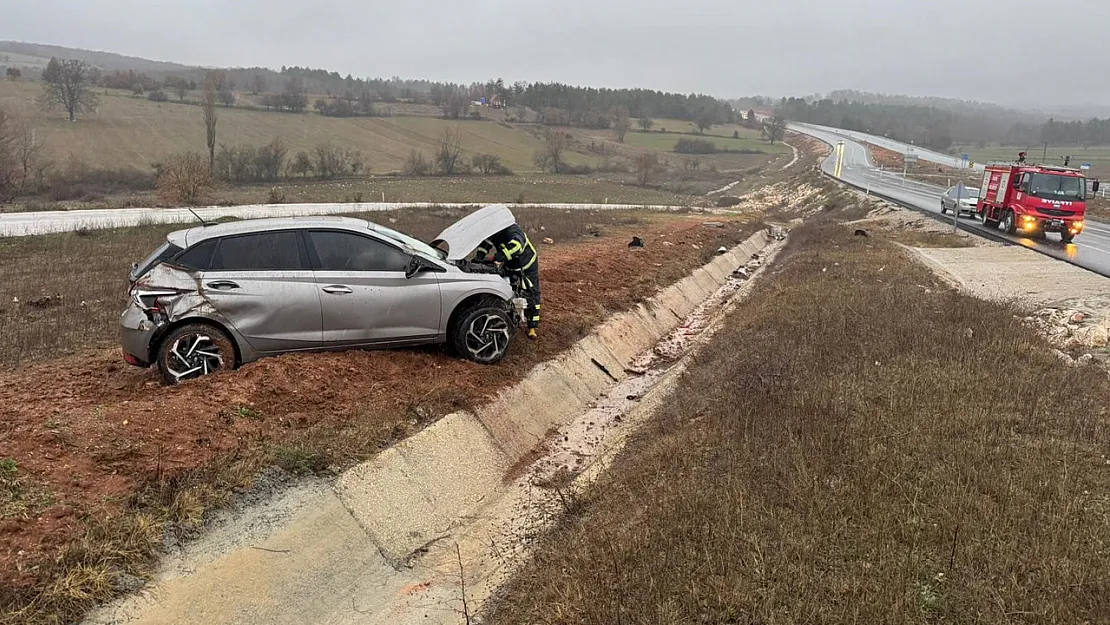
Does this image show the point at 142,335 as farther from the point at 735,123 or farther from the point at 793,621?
the point at 735,123

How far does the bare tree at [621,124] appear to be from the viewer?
371ft

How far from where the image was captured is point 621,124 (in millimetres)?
116562

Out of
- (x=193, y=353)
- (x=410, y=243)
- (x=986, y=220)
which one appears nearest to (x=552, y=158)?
(x=986, y=220)

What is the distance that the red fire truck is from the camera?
21312mm

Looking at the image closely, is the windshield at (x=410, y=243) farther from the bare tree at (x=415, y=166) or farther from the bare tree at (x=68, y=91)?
the bare tree at (x=68, y=91)

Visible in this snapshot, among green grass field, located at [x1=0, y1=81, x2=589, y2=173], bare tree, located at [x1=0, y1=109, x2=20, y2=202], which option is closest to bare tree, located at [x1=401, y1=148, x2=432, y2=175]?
green grass field, located at [x1=0, y1=81, x2=589, y2=173]

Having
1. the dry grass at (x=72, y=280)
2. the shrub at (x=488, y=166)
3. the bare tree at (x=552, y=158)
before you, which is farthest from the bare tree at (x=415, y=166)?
the dry grass at (x=72, y=280)

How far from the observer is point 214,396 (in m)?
6.86

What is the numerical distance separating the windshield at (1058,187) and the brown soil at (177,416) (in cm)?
2061

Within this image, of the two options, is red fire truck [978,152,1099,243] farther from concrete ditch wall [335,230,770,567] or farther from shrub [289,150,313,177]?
shrub [289,150,313,177]

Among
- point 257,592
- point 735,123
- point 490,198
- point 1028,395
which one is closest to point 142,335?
point 257,592

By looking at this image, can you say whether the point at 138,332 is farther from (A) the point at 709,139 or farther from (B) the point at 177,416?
(A) the point at 709,139

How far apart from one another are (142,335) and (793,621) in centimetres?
676

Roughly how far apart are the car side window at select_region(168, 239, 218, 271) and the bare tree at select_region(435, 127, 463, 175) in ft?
226
